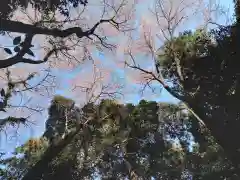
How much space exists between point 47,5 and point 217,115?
900 cm

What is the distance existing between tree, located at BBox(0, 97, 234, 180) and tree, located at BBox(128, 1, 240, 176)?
8.81 feet

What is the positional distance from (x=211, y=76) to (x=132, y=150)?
8.03 m

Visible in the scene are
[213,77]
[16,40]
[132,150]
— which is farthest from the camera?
[132,150]

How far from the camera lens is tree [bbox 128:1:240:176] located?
46.0 ft

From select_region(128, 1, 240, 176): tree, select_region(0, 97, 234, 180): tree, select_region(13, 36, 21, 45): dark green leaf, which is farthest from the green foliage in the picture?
select_region(13, 36, 21, 45): dark green leaf

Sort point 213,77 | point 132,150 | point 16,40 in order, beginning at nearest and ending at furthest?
point 16,40
point 213,77
point 132,150

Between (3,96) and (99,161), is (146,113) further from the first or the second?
(3,96)

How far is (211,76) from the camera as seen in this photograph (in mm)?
15922

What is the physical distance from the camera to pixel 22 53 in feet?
27.9

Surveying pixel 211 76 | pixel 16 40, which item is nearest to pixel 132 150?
pixel 211 76

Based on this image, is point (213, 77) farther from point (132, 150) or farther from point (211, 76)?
point (132, 150)

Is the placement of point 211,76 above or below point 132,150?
above

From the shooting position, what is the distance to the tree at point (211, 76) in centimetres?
1402

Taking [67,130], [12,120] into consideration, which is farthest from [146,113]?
[12,120]
